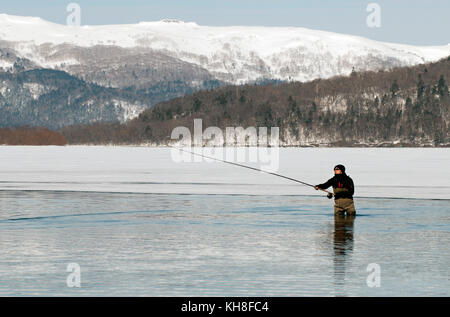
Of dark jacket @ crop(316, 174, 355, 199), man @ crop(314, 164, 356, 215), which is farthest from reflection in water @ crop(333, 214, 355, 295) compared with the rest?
dark jacket @ crop(316, 174, 355, 199)

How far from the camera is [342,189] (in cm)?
2603

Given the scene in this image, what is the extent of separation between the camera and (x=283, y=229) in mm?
23688

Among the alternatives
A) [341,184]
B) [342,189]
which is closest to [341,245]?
[341,184]

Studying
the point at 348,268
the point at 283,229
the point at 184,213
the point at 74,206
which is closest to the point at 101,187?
the point at 74,206

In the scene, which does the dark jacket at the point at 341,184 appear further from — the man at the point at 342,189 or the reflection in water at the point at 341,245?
the reflection in water at the point at 341,245

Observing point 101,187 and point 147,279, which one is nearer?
point 147,279

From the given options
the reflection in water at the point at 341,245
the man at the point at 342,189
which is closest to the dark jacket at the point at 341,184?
the man at the point at 342,189

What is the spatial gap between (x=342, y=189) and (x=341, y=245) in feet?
20.0

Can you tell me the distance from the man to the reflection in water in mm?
236
